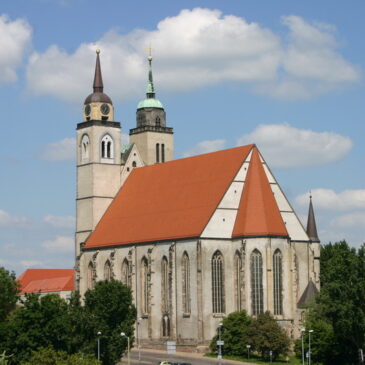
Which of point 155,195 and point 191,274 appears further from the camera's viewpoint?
point 155,195

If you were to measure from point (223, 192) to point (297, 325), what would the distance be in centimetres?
1595

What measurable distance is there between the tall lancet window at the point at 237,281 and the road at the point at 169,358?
687 cm

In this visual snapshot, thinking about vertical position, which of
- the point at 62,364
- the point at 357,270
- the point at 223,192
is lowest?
the point at 62,364

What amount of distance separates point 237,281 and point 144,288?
13.7 m

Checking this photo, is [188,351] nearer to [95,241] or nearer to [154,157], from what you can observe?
[95,241]

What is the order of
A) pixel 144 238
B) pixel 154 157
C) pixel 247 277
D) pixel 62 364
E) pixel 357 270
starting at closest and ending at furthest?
pixel 62 364, pixel 357 270, pixel 247 277, pixel 144 238, pixel 154 157

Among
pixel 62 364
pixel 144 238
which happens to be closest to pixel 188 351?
pixel 144 238

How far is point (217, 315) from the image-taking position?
4828 inches

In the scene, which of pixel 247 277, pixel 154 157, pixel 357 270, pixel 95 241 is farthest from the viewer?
pixel 154 157

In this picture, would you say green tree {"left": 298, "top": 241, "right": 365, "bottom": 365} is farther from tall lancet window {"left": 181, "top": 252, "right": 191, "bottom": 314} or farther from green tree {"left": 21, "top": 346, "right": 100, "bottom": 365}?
green tree {"left": 21, "top": 346, "right": 100, "bottom": 365}

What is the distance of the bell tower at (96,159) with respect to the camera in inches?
5650

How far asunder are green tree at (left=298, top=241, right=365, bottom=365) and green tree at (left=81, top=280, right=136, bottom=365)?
17685 millimetres

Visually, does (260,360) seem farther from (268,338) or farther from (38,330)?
(38,330)

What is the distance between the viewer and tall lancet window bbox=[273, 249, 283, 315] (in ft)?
401
